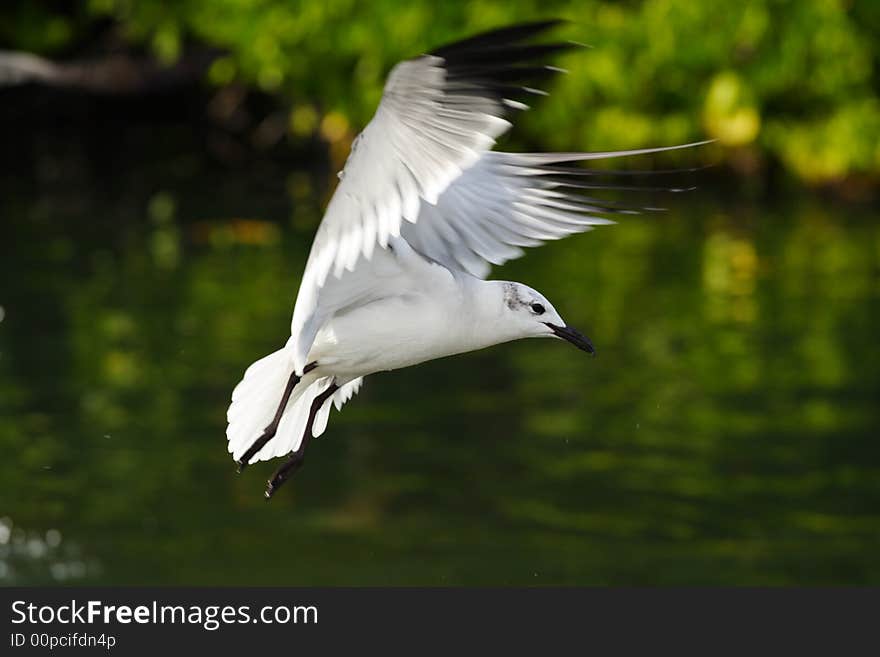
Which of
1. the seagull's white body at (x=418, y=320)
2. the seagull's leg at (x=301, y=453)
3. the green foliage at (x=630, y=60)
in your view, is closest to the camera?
the seagull's white body at (x=418, y=320)

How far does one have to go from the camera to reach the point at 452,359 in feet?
111

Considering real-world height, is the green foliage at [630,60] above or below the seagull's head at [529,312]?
above

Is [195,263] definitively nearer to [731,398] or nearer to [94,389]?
[94,389]

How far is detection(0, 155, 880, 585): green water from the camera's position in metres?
25.5

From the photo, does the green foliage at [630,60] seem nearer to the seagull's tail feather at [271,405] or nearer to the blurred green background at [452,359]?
the blurred green background at [452,359]

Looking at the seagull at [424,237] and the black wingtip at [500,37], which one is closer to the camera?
the black wingtip at [500,37]

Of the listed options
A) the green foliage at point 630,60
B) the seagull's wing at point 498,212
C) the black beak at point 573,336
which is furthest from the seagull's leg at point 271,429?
the green foliage at point 630,60

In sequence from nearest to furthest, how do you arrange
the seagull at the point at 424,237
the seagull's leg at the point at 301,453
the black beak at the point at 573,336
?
the seagull at the point at 424,237 < the black beak at the point at 573,336 < the seagull's leg at the point at 301,453

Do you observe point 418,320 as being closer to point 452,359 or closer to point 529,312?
point 529,312

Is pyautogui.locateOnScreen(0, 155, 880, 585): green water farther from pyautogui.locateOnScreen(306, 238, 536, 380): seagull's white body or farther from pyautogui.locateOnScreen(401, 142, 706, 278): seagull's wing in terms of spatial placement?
pyautogui.locateOnScreen(306, 238, 536, 380): seagull's white body

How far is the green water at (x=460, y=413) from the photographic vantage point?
83.6 feet

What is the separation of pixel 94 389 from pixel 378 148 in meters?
27.1

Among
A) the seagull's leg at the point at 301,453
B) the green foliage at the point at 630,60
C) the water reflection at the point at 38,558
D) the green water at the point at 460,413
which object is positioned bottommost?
the seagull's leg at the point at 301,453

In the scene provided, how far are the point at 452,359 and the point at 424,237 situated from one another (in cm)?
2690
